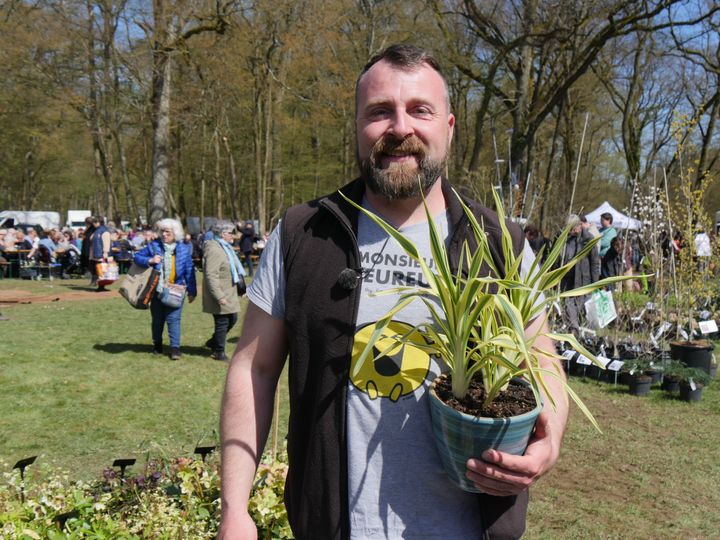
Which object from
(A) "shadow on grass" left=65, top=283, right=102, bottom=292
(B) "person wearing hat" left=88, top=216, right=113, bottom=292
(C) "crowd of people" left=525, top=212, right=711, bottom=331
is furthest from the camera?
(A) "shadow on grass" left=65, top=283, right=102, bottom=292

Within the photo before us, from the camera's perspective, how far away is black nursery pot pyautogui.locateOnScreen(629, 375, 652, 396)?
23.3 ft

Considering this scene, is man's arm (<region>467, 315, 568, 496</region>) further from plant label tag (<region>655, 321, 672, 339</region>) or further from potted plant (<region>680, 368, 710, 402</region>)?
plant label tag (<region>655, 321, 672, 339</region>)

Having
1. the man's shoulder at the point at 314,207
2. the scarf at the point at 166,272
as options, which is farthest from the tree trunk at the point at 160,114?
the man's shoulder at the point at 314,207

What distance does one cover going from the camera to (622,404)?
6805mm

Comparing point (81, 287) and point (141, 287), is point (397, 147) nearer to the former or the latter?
point (141, 287)

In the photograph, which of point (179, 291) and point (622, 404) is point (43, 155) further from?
point (622, 404)

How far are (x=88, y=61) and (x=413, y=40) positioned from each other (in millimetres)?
10676

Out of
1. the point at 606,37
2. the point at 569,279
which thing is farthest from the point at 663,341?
the point at 606,37

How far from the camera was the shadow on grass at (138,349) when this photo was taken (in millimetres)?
8365

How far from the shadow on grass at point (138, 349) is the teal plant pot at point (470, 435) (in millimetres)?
7380

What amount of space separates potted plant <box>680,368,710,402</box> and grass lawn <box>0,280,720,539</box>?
130 millimetres

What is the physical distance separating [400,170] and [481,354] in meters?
0.52

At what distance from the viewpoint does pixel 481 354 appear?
4.55 ft

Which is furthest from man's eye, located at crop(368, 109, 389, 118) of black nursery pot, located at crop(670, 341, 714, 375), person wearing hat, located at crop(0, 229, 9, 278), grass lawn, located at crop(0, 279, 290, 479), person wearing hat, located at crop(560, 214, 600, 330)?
person wearing hat, located at crop(0, 229, 9, 278)
